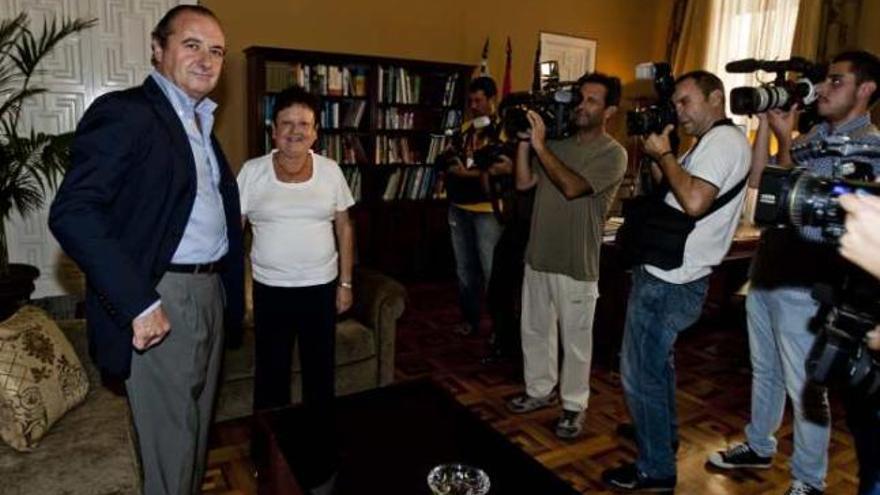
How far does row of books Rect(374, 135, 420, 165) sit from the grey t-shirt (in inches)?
94.9

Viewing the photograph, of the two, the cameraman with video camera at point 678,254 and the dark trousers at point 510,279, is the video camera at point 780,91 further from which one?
the dark trousers at point 510,279

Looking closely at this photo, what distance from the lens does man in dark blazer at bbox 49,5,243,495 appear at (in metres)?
1.25

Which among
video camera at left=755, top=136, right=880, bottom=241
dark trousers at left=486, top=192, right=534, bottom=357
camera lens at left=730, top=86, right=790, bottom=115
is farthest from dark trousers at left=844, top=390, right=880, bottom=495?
dark trousers at left=486, top=192, right=534, bottom=357

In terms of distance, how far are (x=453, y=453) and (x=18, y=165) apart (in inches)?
106

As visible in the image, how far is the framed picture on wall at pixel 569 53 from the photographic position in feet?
17.7

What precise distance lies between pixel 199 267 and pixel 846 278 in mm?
1445

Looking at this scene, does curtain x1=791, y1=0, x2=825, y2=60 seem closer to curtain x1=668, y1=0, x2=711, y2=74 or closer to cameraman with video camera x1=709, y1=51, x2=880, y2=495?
curtain x1=668, y1=0, x2=711, y2=74

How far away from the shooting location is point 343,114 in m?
4.41

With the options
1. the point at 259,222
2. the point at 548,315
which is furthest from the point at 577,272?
the point at 259,222

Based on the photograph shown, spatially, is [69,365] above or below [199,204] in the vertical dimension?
below

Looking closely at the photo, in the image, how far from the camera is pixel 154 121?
134cm

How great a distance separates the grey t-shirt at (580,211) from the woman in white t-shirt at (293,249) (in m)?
0.77

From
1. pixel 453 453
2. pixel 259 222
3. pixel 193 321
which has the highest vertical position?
pixel 259 222

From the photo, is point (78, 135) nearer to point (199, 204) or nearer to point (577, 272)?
point (199, 204)
